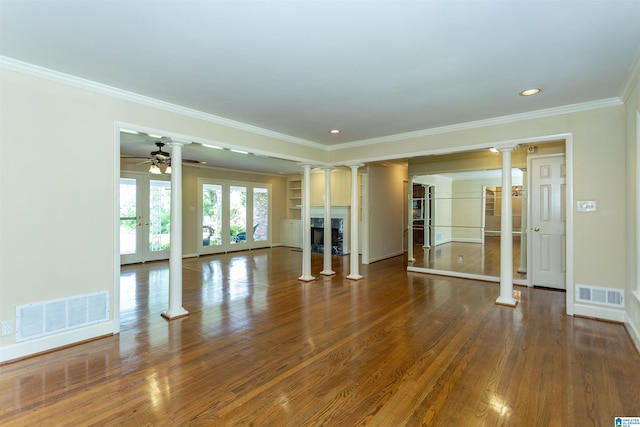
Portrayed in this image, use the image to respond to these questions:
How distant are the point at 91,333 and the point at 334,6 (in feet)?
11.7

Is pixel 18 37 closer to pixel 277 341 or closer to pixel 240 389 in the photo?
pixel 240 389

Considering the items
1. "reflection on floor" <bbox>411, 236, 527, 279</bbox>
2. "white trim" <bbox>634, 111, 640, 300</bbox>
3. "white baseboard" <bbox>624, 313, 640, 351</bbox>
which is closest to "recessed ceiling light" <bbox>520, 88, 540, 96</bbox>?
"white trim" <bbox>634, 111, 640, 300</bbox>

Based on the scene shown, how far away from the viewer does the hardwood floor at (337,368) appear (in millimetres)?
1966

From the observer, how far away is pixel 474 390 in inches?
87.0

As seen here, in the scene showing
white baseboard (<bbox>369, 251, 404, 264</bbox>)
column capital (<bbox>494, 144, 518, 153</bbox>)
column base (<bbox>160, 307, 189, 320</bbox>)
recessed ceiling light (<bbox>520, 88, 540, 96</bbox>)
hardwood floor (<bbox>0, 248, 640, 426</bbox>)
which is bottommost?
hardwood floor (<bbox>0, 248, 640, 426</bbox>)

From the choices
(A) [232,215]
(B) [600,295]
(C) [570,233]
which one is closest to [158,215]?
(A) [232,215]

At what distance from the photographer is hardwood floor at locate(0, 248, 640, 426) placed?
6.45ft

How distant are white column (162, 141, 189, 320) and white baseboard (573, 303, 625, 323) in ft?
15.5

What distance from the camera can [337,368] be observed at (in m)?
2.52

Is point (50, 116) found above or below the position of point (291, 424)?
above

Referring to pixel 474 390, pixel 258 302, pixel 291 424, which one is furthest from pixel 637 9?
pixel 258 302

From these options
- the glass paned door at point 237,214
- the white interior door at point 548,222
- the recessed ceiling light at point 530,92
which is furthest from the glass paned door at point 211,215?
the recessed ceiling light at point 530,92

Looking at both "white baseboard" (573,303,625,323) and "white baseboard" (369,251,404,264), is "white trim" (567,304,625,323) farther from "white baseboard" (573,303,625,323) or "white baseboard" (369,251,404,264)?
"white baseboard" (369,251,404,264)

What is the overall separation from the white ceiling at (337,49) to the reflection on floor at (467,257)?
11.1ft
